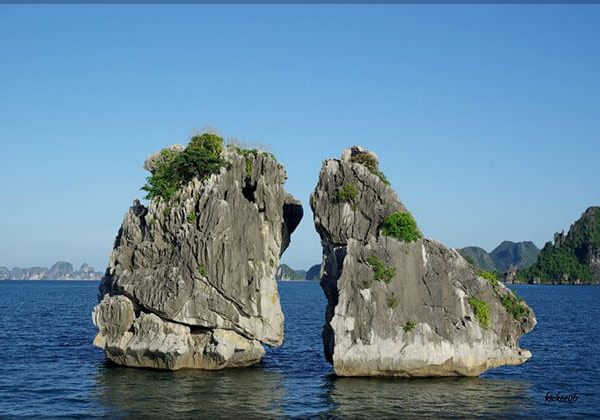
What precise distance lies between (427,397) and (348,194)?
14.6 metres

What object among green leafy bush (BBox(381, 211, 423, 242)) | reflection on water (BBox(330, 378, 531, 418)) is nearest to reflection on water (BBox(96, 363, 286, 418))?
reflection on water (BBox(330, 378, 531, 418))

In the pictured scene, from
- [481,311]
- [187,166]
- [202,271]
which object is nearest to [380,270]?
[481,311]

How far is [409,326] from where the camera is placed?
4259 centimetres

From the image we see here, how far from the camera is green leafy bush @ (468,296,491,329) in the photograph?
43.5 metres

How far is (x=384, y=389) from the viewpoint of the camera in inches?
1567

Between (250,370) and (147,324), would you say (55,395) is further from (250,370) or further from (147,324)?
(250,370)

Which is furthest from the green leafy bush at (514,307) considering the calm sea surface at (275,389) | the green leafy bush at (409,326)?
the green leafy bush at (409,326)

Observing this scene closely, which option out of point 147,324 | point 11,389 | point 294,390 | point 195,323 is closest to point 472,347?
point 294,390

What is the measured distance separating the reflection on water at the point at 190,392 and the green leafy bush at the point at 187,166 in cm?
1282

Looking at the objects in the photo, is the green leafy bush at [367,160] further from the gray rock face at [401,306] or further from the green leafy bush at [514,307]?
the green leafy bush at [514,307]

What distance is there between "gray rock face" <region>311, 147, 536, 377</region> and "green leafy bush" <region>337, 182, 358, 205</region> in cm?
7

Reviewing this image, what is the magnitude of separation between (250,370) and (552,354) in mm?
25691

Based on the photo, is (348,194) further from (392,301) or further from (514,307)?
(514,307)

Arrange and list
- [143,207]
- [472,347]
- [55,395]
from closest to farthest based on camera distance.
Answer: [55,395], [472,347], [143,207]
